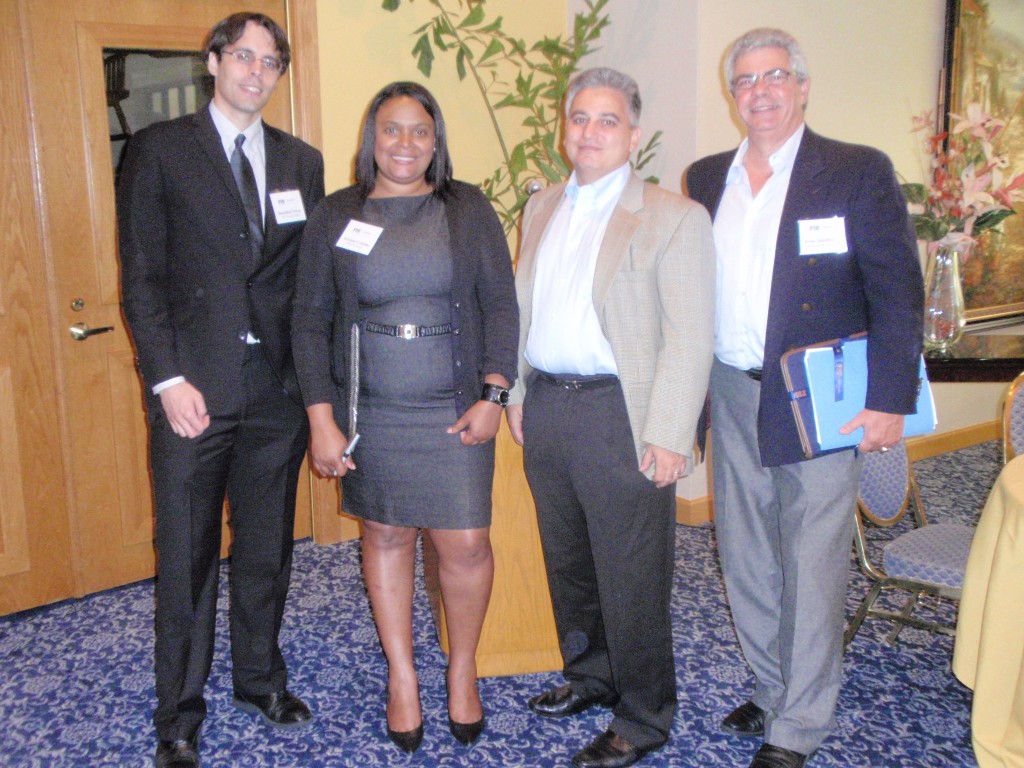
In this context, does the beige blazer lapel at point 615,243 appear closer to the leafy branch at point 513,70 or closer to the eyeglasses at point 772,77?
the eyeglasses at point 772,77

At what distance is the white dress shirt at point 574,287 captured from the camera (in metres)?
2.02

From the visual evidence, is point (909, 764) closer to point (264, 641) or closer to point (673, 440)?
point (673, 440)

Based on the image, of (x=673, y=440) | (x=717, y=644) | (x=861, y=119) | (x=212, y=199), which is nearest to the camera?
(x=673, y=440)

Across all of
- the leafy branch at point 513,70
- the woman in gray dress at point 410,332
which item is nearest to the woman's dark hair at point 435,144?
the woman in gray dress at point 410,332

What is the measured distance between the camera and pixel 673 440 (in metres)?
1.96

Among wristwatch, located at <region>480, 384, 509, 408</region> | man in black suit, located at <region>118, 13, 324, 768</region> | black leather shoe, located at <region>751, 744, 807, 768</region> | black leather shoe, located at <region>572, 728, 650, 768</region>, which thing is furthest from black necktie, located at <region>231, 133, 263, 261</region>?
black leather shoe, located at <region>751, 744, 807, 768</region>

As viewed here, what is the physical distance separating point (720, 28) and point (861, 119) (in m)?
1.24

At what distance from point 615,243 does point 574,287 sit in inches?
5.4

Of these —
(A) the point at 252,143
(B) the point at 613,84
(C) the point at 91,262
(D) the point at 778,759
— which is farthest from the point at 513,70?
(D) the point at 778,759

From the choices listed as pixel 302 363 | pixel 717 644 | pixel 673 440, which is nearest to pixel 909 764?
pixel 717 644

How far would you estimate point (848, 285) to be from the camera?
1993mm

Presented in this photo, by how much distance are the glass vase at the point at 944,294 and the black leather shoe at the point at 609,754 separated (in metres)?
1.93

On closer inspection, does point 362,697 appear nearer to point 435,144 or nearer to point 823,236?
point 435,144

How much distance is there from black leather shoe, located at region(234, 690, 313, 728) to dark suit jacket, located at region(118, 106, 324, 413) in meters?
0.88
